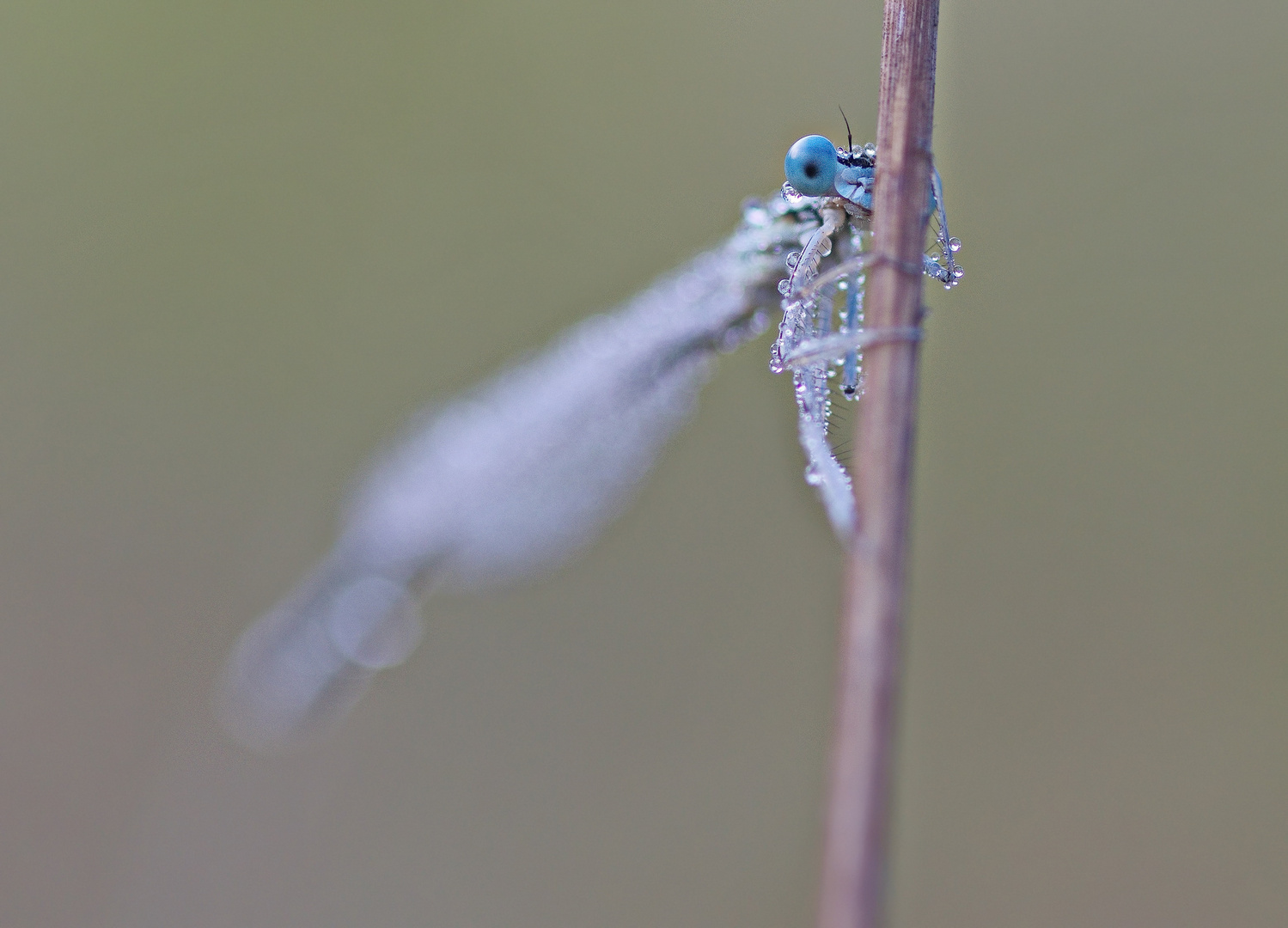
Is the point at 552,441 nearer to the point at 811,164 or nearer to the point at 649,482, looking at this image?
the point at 811,164

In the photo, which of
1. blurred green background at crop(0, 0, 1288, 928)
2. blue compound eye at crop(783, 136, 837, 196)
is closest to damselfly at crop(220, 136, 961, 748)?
blue compound eye at crop(783, 136, 837, 196)

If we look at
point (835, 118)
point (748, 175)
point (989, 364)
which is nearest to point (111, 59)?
point (748, 175)

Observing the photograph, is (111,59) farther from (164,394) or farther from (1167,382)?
(1167,382)

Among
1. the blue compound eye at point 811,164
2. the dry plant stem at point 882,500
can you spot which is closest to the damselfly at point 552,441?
the blue compound eye at point 811,164

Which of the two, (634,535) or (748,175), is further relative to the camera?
(748,175)

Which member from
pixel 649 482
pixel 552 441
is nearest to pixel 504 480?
pixel 552 441

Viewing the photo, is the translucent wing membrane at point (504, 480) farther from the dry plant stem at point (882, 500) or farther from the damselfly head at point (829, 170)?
the dry plant stem at point (882, 500)
